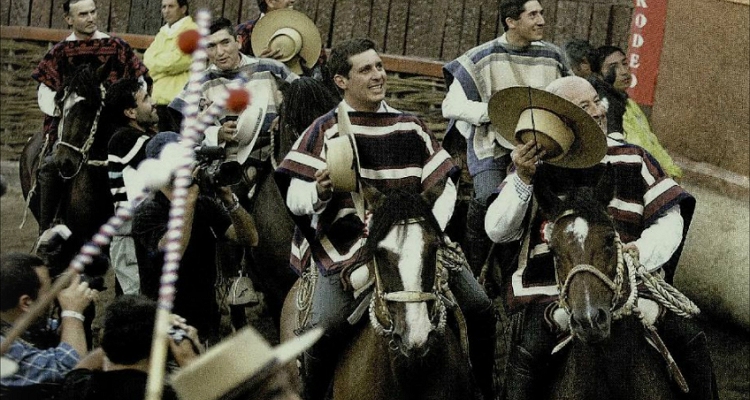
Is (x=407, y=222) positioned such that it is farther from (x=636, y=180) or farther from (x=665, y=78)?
(x=665, y=78)

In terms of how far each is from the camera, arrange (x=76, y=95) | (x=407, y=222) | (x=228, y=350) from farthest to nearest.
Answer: (x=76, y=95) < (x=407, y=222) < (x=228, y=350)

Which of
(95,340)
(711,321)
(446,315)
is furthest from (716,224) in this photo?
(446,315)

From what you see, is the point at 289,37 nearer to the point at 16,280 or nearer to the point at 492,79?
the point at 492,79

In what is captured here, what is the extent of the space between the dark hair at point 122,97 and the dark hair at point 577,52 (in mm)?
2730

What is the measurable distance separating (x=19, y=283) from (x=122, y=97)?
385 cm

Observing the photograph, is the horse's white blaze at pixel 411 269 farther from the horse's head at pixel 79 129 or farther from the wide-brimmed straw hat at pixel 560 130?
the horse's head at pixel 79 129

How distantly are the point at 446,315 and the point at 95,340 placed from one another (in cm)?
406

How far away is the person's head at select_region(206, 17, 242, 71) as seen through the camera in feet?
32.7

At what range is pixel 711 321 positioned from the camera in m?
11.5

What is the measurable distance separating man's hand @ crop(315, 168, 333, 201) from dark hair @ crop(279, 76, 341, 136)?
2.10m

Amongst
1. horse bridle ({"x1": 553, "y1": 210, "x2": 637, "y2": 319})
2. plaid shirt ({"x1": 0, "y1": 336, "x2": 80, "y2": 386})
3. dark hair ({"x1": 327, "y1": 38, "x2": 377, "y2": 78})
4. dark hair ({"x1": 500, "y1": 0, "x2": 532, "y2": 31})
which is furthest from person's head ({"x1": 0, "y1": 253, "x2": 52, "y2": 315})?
dark hair ({"x1": 500, "y1": 0, "x2": 532, "y2": 31})

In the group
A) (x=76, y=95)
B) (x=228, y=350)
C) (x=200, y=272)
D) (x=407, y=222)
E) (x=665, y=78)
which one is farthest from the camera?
(x=665, y=78)

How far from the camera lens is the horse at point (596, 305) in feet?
Result: 21.5

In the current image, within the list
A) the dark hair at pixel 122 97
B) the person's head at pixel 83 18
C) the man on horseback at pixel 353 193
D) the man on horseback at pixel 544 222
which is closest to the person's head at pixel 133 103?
the dark hair at pixel 122 97
